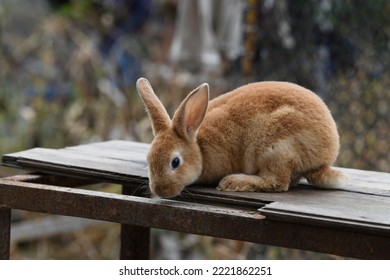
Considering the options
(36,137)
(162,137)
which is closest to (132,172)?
(162,137)

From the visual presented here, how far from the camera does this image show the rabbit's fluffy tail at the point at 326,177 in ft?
9.48

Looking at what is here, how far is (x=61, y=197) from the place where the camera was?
2.79m

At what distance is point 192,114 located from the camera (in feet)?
9.27

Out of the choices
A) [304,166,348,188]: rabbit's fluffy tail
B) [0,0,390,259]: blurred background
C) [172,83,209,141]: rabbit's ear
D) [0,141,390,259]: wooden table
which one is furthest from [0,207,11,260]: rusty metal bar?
[0,0,390,259]: blurred background

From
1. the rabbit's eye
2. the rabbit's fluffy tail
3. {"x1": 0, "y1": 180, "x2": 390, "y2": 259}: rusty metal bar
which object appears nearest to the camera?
{"x1": 0, "y1": 180, "x2": 390, "y2": 259}: rusty metal bar

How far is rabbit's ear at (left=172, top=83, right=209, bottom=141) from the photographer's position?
109 inches

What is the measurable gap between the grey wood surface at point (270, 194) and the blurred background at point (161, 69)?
176cm

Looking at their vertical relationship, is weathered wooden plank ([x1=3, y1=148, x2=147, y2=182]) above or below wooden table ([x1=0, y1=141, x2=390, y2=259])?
above

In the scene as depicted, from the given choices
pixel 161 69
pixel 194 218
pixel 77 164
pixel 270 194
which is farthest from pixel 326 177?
pixel 161 69

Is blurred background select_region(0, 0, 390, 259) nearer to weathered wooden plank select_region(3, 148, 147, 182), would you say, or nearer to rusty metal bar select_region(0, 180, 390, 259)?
weathered wooden plank select_region(3, 148, 147, 182)

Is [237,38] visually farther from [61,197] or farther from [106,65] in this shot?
[61,197]

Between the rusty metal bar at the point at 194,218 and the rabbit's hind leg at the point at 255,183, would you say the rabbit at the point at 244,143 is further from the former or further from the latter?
the rusty metal bar at the point at 194,218

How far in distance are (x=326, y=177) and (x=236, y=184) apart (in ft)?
1.11
